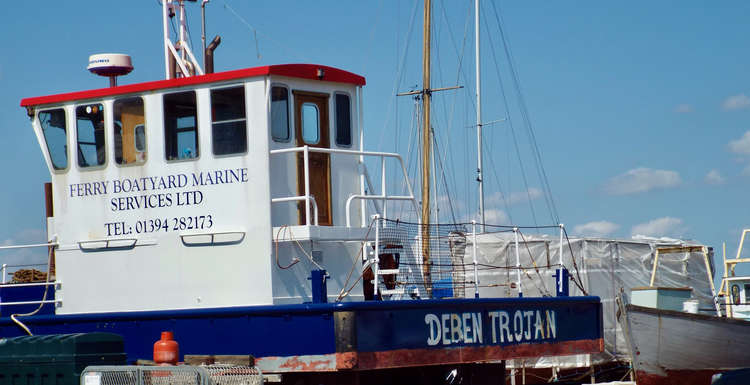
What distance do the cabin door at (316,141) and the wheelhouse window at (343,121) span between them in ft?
0.62

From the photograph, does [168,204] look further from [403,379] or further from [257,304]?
[403,379]

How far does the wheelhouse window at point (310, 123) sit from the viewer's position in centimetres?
1195

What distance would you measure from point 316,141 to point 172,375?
3727 mm

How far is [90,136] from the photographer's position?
12.3m

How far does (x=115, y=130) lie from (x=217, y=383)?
3857 mm

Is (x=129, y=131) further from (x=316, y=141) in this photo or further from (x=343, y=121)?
(x=343, y=121)

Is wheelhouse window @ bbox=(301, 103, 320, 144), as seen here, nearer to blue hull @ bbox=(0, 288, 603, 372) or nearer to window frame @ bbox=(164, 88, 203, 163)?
window frame @ bbox=(164, 88, 203, 163)

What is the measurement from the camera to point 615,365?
24.5 meters

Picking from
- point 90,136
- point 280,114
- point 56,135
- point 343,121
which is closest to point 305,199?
point 280,114

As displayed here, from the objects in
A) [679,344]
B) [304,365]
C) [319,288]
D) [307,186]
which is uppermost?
[307,186]

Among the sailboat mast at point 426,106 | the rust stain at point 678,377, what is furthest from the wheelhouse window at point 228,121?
the rust stain at point 678,377

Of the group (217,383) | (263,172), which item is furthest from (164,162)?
(217,383)

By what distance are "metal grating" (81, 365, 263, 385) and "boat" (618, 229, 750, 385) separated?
9916mm

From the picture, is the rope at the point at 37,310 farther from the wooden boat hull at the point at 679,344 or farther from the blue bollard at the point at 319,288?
the wooden boat hull at the point at 679,344
